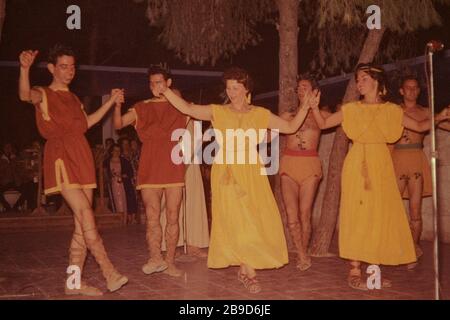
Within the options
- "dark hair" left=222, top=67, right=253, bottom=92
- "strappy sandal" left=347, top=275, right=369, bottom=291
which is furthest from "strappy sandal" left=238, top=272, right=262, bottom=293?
"dark hair" left=222, top=67, right=253, bottom=92

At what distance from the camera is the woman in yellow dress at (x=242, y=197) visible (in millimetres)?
5422

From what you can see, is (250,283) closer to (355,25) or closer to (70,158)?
(70,158)

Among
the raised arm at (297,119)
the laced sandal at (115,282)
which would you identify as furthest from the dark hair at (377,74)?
the laced sandal at (115,282)

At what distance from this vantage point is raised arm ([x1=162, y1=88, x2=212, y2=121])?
5262 millimetres

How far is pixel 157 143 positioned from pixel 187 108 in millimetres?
1113

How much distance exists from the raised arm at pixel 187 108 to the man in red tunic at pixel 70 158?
37.3 inches

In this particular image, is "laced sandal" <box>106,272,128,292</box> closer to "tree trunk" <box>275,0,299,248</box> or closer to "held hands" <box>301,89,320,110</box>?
"held hands" <box>301,89,320,110</box>

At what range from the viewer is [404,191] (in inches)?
294

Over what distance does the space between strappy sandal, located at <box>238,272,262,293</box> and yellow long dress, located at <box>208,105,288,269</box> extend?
0.64 feet

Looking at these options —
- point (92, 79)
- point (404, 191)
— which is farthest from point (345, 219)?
point (92, 79)

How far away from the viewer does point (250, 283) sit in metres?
5.53

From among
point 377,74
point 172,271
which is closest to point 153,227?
point 172,271

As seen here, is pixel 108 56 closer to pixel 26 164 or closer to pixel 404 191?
pixel 26 164
